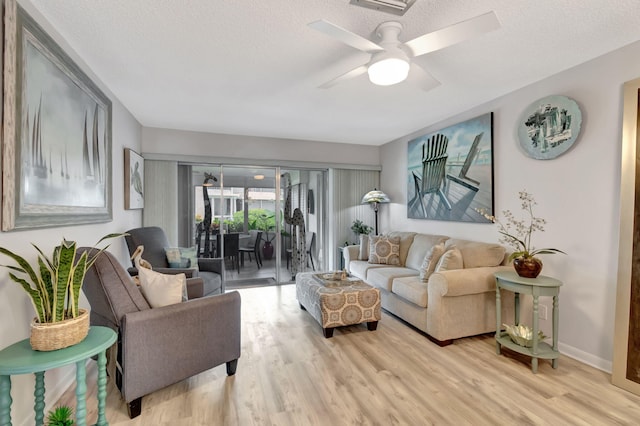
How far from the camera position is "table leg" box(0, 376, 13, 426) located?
1.28 m

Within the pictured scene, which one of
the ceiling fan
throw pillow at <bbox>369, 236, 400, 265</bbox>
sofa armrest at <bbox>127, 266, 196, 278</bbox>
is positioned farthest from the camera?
throw pillow at <bbox>369, 236, 400, 265</bbox>

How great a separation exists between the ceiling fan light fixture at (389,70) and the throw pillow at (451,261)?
178 centimetres

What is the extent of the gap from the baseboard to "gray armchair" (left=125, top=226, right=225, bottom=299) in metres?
3.36

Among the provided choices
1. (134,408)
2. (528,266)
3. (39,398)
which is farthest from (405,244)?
(39,398)

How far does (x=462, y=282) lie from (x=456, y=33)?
203 centimetres

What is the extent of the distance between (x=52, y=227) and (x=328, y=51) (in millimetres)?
2183

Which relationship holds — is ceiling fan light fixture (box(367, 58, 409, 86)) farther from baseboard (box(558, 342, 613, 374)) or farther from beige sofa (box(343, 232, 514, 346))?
baseboard (box(558, 342, 613, 374))

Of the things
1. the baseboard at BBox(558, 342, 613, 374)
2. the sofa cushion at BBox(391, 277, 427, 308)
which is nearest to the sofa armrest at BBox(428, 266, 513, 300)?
the sofa cushion at BBox(391, 277, 427, 308)

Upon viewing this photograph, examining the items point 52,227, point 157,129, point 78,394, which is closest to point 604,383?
point 78,394

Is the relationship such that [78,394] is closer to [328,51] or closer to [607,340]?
[328,51]

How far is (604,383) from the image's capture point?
2180 mm

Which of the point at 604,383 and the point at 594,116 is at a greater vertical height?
the point at 594,116

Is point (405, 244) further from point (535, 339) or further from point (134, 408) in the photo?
point (134, 408)

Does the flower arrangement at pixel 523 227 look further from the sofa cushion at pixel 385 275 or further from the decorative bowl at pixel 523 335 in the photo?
the sofa cushion at pixel 385 275
